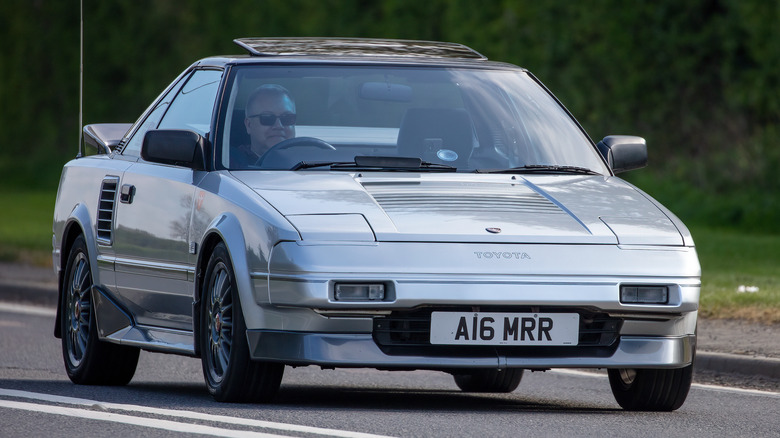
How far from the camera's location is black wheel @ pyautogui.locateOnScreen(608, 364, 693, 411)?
25.5 ft

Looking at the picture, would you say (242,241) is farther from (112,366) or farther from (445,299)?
(112,366)

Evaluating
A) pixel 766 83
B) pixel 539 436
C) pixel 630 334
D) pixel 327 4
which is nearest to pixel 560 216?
pixel 630 334

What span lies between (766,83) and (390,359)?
13960 mm

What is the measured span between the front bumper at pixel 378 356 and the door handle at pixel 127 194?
72.1 inches

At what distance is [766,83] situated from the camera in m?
20.2

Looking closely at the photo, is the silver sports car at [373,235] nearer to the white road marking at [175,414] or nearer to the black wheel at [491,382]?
the black wheel at [491,382]

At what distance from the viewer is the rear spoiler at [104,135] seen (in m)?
9.95

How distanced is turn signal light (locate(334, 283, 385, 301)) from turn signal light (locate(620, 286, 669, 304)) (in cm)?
102

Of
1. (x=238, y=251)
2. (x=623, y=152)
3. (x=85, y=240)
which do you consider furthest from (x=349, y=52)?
(x=85, y=240)

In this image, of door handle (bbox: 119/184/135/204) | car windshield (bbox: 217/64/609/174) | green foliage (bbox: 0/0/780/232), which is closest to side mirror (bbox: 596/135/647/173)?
car windshield (bbox: 217/64/609/174)

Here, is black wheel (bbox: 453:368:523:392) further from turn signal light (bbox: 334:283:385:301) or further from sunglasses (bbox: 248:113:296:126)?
turn signal light (bbox: 334:283:385:301)

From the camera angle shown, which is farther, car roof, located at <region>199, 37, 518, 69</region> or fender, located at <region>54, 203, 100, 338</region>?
fender, located at <region>54, 203, 100, 338</region>

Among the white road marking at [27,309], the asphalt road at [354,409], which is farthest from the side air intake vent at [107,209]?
the white road marking at [27,309]

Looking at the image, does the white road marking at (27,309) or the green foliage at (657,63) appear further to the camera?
the green foliage at (657,63)
